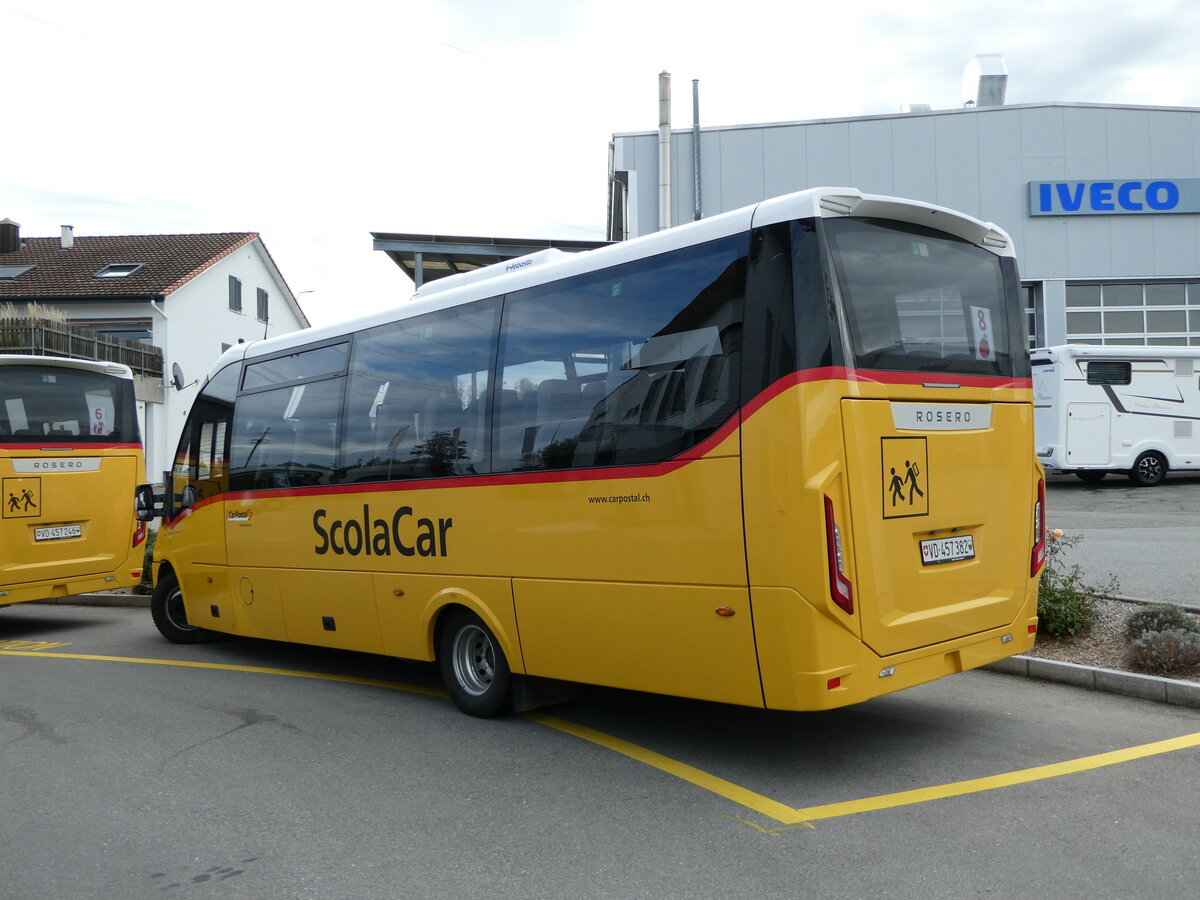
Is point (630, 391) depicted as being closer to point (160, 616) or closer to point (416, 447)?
point (416, 447)

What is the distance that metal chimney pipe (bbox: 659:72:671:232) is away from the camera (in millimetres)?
18078

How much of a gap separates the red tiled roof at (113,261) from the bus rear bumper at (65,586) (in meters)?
27.9

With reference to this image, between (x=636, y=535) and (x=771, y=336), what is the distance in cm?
138

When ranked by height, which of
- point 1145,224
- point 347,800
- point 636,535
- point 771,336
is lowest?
point 347,800

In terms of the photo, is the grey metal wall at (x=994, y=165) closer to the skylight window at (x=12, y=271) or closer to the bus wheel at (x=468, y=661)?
the bus wheel at (x=468, y=661)

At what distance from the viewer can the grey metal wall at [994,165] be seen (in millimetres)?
29828

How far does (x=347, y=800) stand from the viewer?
558 cm

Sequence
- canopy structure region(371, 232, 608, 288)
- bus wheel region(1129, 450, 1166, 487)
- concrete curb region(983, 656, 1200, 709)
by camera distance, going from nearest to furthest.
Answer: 1. concrete curb region(983, 656, 1200, 709)
2. bus wheel region(1129, 450, 1166, 487)
3. canopy structure region(371, 232, 608, 288)

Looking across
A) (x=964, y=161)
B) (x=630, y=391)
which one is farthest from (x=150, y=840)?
(x=964, y=161)

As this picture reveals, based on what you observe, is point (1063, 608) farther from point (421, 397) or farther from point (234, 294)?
point (234, 294)

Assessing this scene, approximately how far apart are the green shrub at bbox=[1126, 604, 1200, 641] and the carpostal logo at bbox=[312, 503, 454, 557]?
16.5 feet

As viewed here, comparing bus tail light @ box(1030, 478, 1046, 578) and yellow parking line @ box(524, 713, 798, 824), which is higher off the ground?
bus tail light @ box(1030, 478, 1046, 578)

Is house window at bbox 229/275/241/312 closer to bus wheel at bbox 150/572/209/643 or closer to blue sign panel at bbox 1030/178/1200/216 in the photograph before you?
blue sign panel at bbox 1030/178/1200/216

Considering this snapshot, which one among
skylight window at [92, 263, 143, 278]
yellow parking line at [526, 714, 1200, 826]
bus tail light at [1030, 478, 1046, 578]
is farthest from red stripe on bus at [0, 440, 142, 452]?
skylight window at [92, 263, 143, 278]
